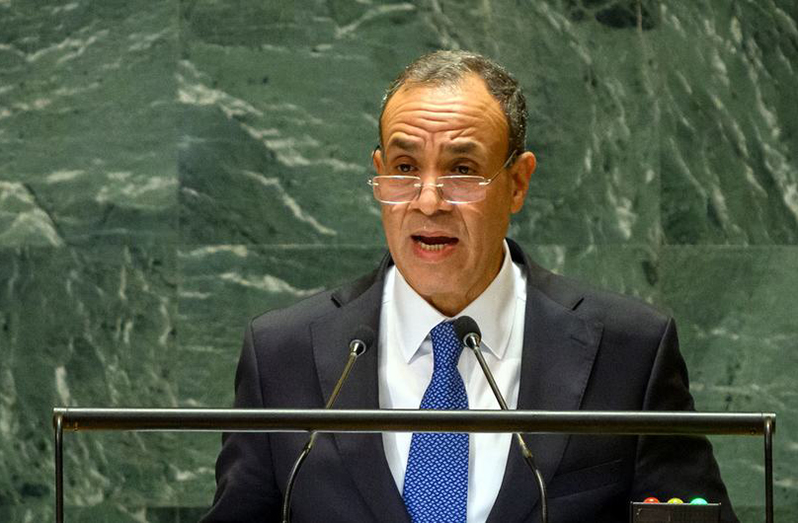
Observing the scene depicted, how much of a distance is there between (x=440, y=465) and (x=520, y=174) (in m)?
0.67

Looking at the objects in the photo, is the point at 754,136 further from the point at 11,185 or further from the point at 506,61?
the point at 11,185

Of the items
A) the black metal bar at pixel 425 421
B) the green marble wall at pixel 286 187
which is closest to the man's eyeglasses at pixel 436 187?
the black metal bar at pixel 425 421

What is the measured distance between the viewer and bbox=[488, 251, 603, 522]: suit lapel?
2520mm

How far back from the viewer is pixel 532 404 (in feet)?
8.63

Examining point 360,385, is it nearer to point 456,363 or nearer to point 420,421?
point 456,363

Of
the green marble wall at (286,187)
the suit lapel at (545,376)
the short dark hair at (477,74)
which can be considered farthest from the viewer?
the green marble wall at (286,187)

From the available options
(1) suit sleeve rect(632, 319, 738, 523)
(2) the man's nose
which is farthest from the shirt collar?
(1) suit sleeve rect(632, 319, 738, 523)

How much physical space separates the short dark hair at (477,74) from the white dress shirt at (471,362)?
29cm

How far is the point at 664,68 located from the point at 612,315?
4.76 feet

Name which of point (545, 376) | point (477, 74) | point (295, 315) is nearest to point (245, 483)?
point (295, 315)

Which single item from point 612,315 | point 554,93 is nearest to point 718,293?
point 554,93

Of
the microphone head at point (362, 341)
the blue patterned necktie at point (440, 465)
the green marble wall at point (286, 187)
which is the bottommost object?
the green marble wall at point (286, 187)

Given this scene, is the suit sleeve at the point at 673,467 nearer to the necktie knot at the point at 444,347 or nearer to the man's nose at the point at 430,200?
the necktie knot at the point at 444,347

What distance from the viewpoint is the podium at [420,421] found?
1737 millimetres
